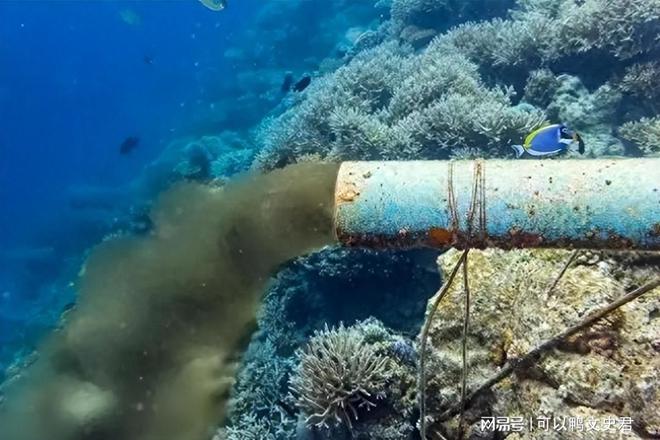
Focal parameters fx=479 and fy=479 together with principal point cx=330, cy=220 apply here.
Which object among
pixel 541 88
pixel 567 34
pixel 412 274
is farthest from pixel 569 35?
pixel 412 274

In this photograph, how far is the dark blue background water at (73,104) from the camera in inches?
719

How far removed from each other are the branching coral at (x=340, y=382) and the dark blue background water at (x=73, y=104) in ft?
14.6

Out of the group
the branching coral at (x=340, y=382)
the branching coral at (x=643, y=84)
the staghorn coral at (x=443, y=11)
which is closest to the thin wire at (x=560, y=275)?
the branching coral at (x=340, y=382)

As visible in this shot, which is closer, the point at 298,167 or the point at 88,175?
the point at 298,167

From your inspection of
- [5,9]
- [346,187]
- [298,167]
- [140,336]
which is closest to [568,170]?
[346,187]

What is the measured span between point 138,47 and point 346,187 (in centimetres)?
7623

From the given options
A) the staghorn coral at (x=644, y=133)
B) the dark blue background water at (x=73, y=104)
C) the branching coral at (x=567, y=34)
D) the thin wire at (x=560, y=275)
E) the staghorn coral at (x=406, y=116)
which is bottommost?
the thin wire at (x=560, y=275)

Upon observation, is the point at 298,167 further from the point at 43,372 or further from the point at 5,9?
the point at 5,9

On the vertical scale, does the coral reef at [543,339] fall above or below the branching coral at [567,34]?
below

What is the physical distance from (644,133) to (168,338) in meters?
5.70

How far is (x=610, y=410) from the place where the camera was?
6.37ft

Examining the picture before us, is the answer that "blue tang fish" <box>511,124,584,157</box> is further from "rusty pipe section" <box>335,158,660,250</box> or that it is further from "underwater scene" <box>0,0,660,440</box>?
"rusty pipe section" <box>335,158,660,250</box>

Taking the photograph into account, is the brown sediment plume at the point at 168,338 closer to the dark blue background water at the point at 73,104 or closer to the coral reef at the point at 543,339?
the coral reef at the point at 543,339

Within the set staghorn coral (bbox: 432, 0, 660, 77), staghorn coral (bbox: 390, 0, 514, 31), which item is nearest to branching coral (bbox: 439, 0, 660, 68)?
staghorn coral (bbox: 432, 0, 660, 77)
